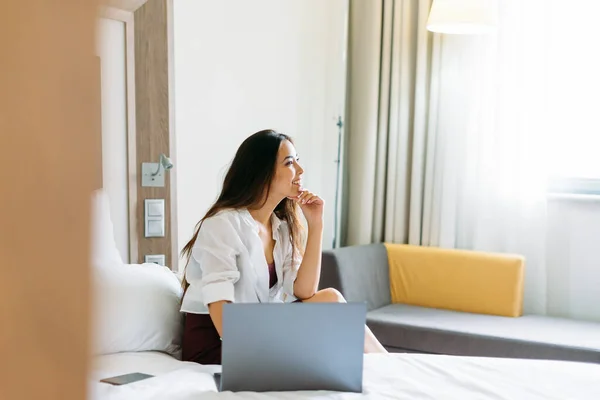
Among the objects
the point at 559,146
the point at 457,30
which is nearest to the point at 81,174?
the point at 457,30

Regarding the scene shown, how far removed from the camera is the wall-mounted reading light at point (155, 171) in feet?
8.61

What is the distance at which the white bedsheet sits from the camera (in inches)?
59.7

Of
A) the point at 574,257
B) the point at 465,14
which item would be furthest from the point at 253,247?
the point at 574,257

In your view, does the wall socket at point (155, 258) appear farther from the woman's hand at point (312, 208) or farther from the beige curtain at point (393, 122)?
the beige curtain at point (393, 122)

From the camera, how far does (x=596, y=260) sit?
3.37 m

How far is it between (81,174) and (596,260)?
348 cm

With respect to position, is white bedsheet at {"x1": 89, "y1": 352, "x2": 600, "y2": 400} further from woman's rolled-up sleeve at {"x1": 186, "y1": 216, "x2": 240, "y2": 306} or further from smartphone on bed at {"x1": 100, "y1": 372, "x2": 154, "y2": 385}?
woman's rolled-up sleeve at {"x1": 186, "y1": 216, "x2": 240, "y2": 306}

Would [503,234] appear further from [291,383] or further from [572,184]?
[291,383]

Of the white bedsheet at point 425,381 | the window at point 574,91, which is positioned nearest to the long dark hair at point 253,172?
the white bedsheet at point 425,381

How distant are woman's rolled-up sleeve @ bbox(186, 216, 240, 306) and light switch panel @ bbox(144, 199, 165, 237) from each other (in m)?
0.56

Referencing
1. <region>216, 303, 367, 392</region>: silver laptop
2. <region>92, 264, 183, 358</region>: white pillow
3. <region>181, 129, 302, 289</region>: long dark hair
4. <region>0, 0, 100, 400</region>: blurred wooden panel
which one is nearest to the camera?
<region>0, 0, 100, 400</region>: blurred wooden panel

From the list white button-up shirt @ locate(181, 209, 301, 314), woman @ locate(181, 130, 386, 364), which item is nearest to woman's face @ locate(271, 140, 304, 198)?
woman @ locate(181, 130, 386, 364)

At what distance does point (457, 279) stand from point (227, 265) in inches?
66.2

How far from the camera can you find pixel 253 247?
7.01ft
